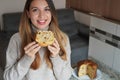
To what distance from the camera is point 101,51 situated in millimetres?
1369

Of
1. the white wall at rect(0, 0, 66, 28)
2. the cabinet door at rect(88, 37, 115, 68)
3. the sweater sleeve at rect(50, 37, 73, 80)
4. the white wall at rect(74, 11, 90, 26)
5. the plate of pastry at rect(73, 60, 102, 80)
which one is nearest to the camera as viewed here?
the sweater sleeve at rect(50, 37, 73, 80)

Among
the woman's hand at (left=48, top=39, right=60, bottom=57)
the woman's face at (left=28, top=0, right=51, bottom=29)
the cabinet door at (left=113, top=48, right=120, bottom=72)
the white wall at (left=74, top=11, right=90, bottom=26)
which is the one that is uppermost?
the woman's face at (left=28, top=0, right=51, bottom=29)

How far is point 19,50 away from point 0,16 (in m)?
1.93

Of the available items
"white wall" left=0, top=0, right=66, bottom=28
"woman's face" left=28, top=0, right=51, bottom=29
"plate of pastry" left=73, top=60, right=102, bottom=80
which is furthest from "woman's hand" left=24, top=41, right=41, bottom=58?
"white wall" left=0, top=0, right=66, bottom=28

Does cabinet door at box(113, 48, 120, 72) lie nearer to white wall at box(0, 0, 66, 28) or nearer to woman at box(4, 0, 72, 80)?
woman at box(4, 0, 72, 80)

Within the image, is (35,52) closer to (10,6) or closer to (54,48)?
(54,48)

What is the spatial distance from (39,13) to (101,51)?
602 mm

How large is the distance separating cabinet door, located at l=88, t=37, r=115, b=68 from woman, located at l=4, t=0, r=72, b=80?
331 mm

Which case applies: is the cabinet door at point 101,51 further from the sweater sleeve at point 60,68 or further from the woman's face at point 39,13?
the woman's face at point 39,13

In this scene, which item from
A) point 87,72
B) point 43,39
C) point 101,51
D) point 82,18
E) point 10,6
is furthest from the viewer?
point 82,18

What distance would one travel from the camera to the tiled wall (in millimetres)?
1270

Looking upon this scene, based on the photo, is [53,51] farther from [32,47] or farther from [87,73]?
[87,73]

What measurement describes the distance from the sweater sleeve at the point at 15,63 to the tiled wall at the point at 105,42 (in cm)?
52

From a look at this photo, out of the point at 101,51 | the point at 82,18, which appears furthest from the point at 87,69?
the point at 82,18
